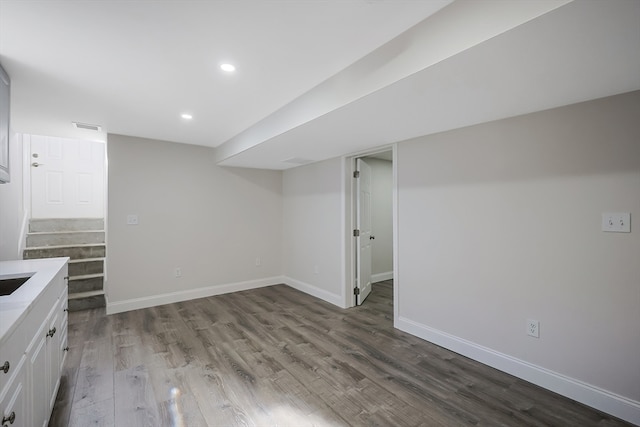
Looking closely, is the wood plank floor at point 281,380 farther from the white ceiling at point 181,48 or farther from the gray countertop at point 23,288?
the white ceiling at point 181,48

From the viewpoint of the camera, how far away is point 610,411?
6.08 ft

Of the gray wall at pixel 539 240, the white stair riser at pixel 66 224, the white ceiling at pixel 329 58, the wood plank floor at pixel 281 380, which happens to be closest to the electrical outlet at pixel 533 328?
the gray wall at pixel 539 240

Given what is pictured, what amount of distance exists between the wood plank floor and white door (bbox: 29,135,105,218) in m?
2.16

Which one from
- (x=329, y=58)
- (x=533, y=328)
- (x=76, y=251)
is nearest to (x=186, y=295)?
(x=76, y=251)

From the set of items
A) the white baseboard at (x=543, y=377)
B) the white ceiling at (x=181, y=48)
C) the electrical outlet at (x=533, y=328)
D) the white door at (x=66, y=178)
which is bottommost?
the white baseboard at (x=543, y=377)

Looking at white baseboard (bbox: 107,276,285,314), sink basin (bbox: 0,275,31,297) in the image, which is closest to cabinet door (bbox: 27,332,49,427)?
sink basin (bbox: 0,275,31,297)

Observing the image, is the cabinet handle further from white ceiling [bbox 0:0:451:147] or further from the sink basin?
white ceiling [bbox 0:0:451:147]

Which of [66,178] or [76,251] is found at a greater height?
[66,178]

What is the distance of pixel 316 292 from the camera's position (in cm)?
444

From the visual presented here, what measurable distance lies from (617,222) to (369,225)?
283 centimetres

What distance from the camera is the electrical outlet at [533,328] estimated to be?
86.3 inches

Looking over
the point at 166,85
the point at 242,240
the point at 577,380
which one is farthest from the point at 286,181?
the point at 577,380

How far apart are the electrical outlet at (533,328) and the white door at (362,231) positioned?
2103mm

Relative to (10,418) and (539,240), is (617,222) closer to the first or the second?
(539,240)
